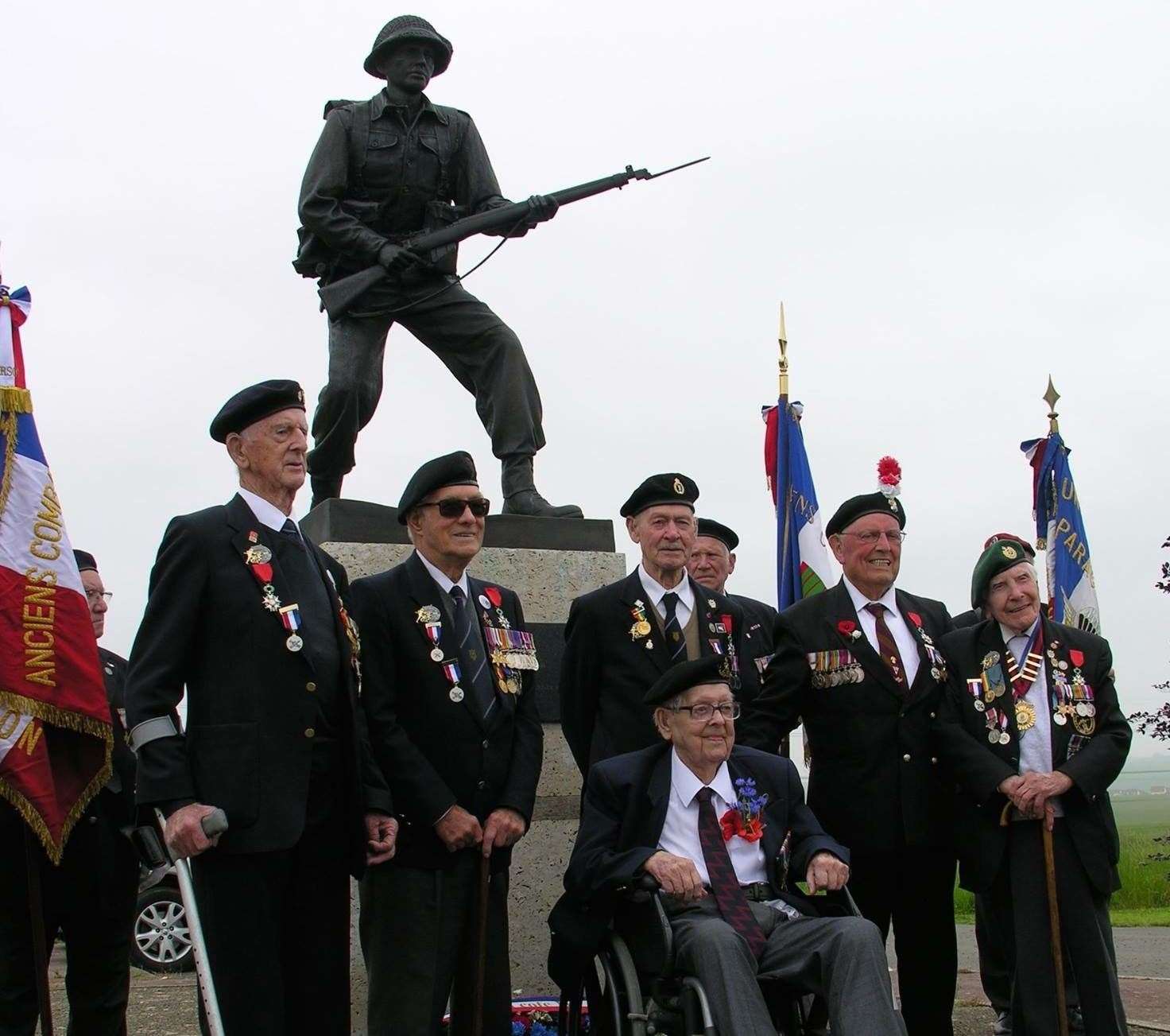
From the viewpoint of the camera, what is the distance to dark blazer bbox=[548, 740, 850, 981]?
3.95 meters

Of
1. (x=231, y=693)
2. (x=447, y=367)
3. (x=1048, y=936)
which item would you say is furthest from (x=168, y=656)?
(x=1048, y=936)

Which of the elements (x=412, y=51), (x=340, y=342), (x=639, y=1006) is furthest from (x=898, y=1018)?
(x=412, y=51)

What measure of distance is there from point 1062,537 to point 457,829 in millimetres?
5166

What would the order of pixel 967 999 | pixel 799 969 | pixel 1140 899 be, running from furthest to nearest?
pixel 1140 899 → pixel 967 999 → pixel 799 969

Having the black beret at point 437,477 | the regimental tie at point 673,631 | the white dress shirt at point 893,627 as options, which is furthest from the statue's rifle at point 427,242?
Answer: the white dress shirt at point 893,627

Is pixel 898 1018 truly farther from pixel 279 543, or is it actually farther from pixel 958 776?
pixel 279 543

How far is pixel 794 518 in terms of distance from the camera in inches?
318

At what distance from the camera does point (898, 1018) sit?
3.57m

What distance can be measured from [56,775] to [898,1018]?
2.54 metres

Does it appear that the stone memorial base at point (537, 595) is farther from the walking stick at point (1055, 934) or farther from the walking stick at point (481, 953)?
the walking stick at point (1055, 934)

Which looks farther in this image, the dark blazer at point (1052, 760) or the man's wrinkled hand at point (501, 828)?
the dark blazer at point (1052, 760)

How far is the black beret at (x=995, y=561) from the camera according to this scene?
4855 millimetres

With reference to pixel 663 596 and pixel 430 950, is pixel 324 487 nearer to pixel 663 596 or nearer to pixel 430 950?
pixel 663 596

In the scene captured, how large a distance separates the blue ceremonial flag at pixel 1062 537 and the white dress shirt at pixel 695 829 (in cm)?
442
